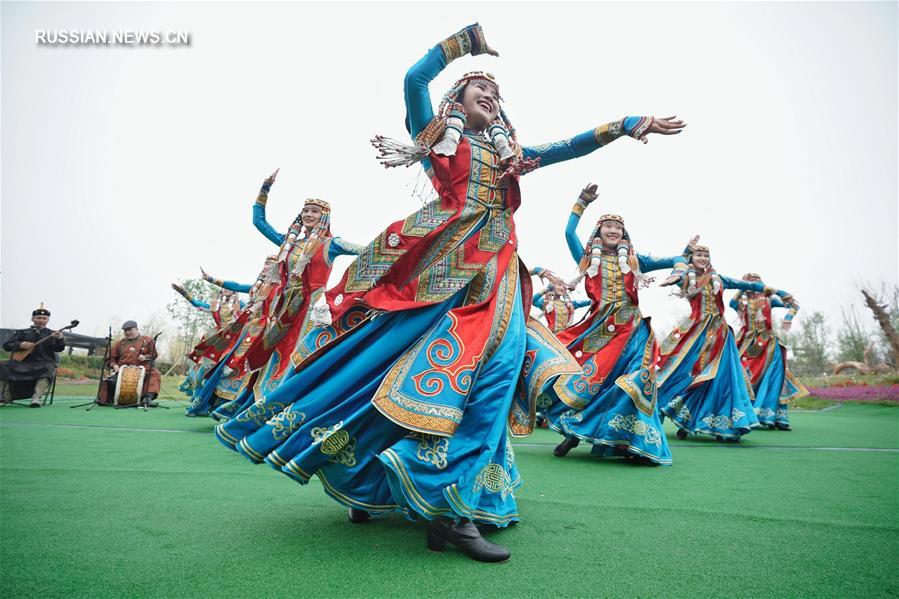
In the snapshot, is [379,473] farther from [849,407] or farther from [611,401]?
[849,407]

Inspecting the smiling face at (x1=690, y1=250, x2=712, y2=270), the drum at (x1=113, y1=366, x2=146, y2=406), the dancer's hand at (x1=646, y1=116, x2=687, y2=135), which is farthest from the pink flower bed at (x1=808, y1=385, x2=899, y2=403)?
the drum at (x1=113, y1=366, x2=146, y2=406)

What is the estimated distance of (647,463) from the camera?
14.2ft

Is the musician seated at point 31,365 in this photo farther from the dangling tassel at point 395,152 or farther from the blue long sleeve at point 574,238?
the dangling tassel at point 395,152

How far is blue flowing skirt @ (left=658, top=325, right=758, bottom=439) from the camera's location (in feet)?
19.6

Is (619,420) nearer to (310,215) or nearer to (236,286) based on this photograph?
(310,215)

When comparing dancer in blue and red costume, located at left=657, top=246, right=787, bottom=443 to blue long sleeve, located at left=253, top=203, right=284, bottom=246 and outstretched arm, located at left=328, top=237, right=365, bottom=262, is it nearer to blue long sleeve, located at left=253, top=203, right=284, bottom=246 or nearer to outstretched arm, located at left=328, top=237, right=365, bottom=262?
outstretched arm, located at left=328, top=237, right=365, bottom=262

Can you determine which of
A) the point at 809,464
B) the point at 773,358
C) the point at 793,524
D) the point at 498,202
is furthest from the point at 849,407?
the point at 498,202

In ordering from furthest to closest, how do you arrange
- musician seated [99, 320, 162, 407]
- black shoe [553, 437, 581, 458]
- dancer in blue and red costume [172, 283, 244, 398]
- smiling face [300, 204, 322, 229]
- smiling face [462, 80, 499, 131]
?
musician seated [99, 320, 162, 407] < dancer in blue and red costume [172, 283, 244, 398] < smiling face [300, 204, 322, 229] < black shoe [553, 437, 581, 458] < smiling face [462, 80, 499, 131]

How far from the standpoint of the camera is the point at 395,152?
2.35m

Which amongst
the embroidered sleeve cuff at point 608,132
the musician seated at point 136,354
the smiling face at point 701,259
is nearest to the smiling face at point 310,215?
the embroidered sleeve cuff at point 608,132

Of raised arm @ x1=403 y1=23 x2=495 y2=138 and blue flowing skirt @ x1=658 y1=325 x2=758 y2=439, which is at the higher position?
raised arm @ x1=403 y1=23 x2=495 y2=138

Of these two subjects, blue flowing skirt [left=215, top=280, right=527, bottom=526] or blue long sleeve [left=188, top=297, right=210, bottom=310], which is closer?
blue flowing skirt [left=215, top=280, right=527, bottom=526]

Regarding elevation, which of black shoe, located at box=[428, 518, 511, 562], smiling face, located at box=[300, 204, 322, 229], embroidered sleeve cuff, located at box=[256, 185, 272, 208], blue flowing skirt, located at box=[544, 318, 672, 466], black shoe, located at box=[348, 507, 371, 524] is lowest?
black shoe, located at box=[348, 507, 371, 524]

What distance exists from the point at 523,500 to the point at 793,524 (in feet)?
4.12
